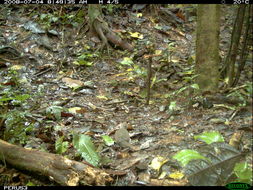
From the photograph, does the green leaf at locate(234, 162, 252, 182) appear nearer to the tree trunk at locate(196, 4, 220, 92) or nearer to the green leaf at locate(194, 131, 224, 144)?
the green leaf at locate(194, 131, 224, 144)

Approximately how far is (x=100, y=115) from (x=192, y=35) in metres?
6.08

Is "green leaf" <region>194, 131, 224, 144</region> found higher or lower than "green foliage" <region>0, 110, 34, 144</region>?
higher

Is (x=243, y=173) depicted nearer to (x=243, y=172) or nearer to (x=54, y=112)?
(x=243, y=172)

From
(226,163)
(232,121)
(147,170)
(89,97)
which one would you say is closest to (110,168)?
(147,170)

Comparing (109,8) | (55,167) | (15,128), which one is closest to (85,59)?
(109,8)

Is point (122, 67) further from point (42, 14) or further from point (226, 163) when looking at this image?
point (226, 163)

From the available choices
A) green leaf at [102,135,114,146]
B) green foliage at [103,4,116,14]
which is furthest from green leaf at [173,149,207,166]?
green foliage at [103,4,116,14]

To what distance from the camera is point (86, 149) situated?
2807mm

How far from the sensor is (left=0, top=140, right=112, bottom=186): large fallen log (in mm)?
2297

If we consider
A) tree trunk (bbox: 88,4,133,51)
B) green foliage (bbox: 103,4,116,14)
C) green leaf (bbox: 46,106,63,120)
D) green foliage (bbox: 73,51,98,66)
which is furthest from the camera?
green foliage (bbox: 103,4,116,14)

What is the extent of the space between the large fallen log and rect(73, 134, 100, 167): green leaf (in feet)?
0.79

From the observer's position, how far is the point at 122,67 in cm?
707

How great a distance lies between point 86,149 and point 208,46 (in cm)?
250

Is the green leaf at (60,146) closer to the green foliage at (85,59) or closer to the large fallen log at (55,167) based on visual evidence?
the large fallen log at (55,167)
